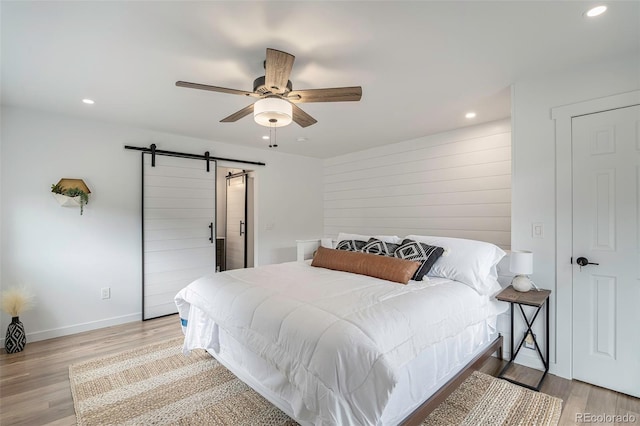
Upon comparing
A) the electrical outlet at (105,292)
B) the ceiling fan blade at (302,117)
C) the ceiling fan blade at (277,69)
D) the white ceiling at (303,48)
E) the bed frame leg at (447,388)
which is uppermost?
the white ceiling at (303,48)

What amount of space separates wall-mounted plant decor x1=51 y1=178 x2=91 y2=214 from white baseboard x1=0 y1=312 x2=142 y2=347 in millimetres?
1351

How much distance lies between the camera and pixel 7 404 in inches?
83.2

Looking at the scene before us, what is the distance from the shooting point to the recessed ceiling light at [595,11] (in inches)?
64.7

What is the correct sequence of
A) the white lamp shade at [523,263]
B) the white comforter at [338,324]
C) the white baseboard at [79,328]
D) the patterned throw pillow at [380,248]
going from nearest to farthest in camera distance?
the white comforter at [338,324], the white lamp shade at [523,263], the patterned throw pillow at [380,248], the white baseboard at [79,328]

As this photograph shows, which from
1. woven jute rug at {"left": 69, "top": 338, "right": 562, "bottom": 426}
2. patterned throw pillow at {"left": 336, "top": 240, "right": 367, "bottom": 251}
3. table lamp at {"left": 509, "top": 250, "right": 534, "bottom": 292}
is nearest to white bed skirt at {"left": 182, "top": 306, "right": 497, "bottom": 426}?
woven jute rug at {"left": 69, "top": 338, "right": 562, "bottom": 426}

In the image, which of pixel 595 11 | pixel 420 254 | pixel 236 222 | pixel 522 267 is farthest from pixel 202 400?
pixel 236 222

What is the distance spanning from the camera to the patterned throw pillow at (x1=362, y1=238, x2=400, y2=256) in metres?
3.02

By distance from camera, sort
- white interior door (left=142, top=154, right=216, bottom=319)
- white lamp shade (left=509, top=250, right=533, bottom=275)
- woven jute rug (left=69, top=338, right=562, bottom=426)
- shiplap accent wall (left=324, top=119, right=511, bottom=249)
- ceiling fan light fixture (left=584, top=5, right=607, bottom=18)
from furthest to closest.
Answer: white interior door (left=142, top=154, right=216, bottom=319) → shiplap accent wall (left=324, top=119, right=511, bottom=249) → white lamp shade (left=509, top=250, right=533, bottom=275) → woven jute rug (left=69, top=338, right=562, bottom=426) → ceiling fan light fixture (left=584, top=5, right=607, bottom=18)

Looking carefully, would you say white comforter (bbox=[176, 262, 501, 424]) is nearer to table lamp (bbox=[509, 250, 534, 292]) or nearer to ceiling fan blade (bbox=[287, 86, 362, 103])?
table lamp (bbox=[509, 250, 534, 292])

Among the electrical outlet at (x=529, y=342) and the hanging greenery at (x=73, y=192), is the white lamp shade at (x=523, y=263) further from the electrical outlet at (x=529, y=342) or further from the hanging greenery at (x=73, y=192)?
the hanging greenery at (x=73, y=192)

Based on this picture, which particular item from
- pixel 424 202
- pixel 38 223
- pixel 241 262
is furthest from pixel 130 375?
pixel 424 202

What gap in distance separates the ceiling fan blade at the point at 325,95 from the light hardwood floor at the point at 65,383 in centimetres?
254

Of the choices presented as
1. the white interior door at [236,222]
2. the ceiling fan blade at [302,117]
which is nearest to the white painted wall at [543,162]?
the ceiling fan blade at [302,117]

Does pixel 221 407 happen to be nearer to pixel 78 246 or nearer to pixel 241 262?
pixel 78 246
